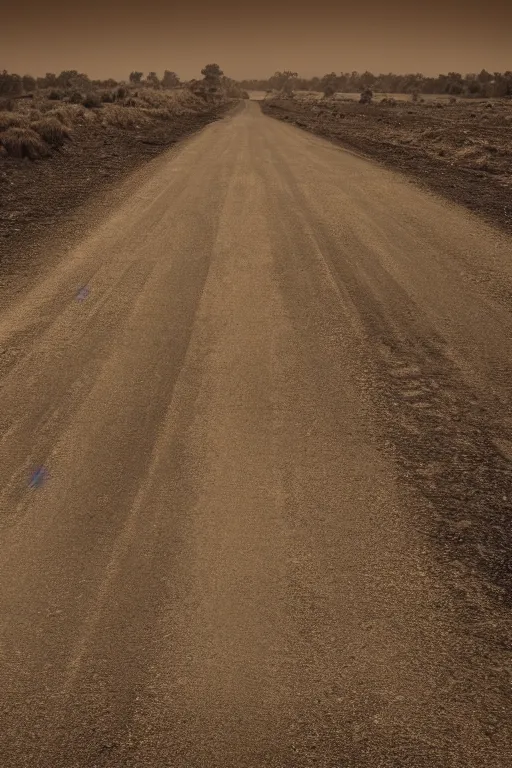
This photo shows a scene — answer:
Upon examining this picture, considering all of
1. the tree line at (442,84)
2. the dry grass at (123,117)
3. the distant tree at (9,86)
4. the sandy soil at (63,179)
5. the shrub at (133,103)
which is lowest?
the sandy soil at (63,179)

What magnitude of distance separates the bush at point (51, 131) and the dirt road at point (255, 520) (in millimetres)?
11411

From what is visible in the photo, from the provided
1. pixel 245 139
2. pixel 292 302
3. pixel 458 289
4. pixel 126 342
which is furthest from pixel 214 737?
pixel 245 139

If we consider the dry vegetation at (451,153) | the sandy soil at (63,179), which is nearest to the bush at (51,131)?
the sandy soil at (63,179)

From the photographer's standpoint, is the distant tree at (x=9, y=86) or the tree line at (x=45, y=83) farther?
the distant tree at (x=9, y=86)

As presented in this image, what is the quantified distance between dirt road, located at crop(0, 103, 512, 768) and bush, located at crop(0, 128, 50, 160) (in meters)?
9.22

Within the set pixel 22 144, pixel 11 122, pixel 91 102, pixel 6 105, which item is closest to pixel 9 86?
pixel 91 102

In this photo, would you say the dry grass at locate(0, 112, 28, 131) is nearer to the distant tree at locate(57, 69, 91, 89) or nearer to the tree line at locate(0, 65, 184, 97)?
the tree line at locate(0, 65, 184, 97)

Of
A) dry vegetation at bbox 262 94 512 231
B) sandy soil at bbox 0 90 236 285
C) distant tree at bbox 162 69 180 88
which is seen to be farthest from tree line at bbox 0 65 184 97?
distant tree at bbox 162 69 180 88

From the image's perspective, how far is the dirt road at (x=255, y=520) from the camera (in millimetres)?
2596

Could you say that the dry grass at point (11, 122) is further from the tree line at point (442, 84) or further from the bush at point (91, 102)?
the tree line at point (442, 84)

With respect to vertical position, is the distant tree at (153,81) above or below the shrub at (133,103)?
above

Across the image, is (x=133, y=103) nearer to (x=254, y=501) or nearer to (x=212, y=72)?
(x=254, y=501)

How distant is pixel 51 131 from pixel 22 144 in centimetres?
255

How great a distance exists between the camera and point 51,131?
17.4 m
